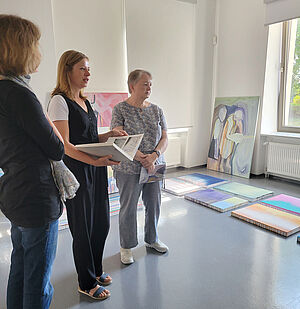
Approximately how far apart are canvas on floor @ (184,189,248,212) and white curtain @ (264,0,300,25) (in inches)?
98.1

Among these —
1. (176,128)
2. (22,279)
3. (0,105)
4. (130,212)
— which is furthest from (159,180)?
(176,128)

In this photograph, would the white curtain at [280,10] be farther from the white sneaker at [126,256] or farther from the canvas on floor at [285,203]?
the white sneaker at [126,256]

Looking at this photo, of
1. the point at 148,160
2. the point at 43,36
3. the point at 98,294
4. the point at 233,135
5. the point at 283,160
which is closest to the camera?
the point at 98,294

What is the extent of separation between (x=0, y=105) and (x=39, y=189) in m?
0.34

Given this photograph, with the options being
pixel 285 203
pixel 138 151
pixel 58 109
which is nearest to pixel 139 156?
pixel 138 151

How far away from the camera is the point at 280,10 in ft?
12.7

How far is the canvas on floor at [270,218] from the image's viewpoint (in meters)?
2.61

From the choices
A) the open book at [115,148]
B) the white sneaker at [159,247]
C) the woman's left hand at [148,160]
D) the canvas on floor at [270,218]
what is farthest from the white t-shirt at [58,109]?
the canvas on floor at [270,218]

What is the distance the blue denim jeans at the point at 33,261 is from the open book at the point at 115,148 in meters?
0.43

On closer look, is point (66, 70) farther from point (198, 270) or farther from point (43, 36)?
point (43, 36)

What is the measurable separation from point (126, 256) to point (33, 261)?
1.09 m

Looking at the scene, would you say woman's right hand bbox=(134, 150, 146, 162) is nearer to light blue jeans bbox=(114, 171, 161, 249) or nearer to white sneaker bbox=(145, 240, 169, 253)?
light blue jeans bbox=(114, 171, 161, 249)

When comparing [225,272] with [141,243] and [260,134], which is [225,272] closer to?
[141,243]

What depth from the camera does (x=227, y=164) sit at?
4688 mm
